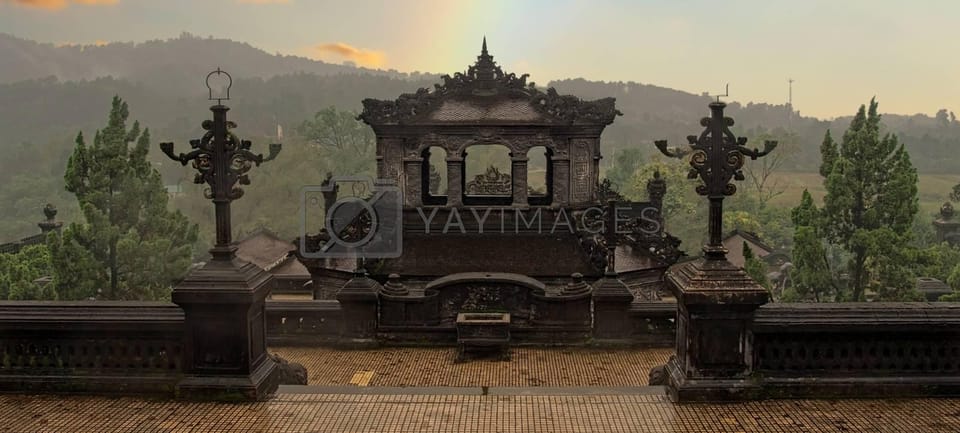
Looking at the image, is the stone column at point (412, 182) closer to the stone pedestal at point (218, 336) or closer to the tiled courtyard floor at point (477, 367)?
the tiled courtyard floor at point (477, 367)

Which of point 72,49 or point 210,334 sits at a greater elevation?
point 72,49

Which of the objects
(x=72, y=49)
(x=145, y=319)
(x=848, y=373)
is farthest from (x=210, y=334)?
(x=72, y=49)

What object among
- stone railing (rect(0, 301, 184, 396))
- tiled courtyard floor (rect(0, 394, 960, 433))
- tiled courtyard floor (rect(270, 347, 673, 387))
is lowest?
tiled courtyard floor (rect(270, 347, 673, 387))

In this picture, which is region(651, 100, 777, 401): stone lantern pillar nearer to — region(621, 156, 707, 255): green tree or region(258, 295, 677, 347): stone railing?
region(258, 295, 677, 347): stone railing

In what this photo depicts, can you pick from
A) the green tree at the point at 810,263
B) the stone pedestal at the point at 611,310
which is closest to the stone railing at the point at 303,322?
the stone pedestal at the point at 611,310

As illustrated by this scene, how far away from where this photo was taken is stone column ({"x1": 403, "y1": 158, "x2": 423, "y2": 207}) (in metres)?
21.8

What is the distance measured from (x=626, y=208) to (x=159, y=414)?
2128 centimetres

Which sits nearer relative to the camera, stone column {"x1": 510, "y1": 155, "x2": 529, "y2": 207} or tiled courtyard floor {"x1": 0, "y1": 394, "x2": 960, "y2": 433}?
tiled courtyard floor {"x1": 0, "y1": 394, "x2": 960, "y2": 433}

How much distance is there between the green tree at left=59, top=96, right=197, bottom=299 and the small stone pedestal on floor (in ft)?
46.7

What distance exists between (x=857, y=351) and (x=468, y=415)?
162 inches

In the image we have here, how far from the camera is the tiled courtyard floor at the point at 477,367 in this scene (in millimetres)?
12047

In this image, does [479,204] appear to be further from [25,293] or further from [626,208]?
[25,293]

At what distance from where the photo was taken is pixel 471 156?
82.2 m

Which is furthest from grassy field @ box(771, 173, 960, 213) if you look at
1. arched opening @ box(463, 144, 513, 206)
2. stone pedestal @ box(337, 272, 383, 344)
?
stone pedestal @ box(337, 272, 383, 344)
